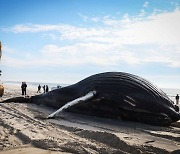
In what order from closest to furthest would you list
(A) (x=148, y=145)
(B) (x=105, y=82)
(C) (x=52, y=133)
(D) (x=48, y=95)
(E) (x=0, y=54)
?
(A) (x=148, y=145) < (C) (x=52, y=133) < (B) (x=105, y=82) < (D) (x=48, y=95) < (E) (x=0, y=54)

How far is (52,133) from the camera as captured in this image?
4980mm

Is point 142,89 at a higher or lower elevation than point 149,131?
higher

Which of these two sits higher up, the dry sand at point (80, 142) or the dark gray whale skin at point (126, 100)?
the dark gray whale skin at point (126, 100)

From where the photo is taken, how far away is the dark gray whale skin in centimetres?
633

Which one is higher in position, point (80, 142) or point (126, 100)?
point (126, 100)

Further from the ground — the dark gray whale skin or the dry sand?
the dark gray whale skin

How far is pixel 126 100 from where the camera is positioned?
6.77m

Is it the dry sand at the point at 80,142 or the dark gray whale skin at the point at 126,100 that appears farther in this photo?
the dark gray whale skin at the point at 126,100

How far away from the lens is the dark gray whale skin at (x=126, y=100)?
6328mm

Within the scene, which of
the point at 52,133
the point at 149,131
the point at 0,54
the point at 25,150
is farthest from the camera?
the point at 0,54

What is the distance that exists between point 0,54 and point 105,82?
10.3 metres

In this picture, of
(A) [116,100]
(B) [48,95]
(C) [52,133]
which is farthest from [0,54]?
(C) [52,133]

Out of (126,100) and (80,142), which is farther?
(126,100)

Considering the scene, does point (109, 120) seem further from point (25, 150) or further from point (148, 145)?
point (25, 150)
